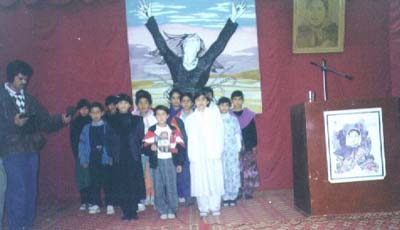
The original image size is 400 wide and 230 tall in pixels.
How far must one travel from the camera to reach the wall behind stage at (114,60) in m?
6.03

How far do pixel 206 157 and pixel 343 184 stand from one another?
140 cm

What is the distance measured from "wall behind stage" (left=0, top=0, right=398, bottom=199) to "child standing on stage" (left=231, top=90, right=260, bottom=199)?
539 mm

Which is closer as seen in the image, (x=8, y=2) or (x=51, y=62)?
(x=8, y=2)

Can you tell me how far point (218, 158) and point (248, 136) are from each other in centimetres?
99

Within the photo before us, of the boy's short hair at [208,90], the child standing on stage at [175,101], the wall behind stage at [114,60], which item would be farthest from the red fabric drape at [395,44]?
the child standing on stage at [175,101]

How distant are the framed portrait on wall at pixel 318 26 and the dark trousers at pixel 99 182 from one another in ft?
9.78

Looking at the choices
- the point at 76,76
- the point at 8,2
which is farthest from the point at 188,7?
the point at 8,2

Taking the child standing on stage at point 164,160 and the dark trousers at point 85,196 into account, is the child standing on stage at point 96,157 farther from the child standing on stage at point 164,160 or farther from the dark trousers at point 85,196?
the child standing on stage at point 164,160

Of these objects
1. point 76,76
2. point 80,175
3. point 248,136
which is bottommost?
point 80,175

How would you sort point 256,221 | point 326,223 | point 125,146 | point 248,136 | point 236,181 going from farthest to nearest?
point 248,136 → point 236,181 → point 125,146 → point 256,221 → point 326,223

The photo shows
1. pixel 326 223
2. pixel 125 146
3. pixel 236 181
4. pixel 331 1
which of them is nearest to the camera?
pixel 326 223

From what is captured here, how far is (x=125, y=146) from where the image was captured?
15.2ft

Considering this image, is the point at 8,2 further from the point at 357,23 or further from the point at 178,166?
the point at 357,23

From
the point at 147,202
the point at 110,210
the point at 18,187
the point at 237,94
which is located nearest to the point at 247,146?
the point at 237,94
